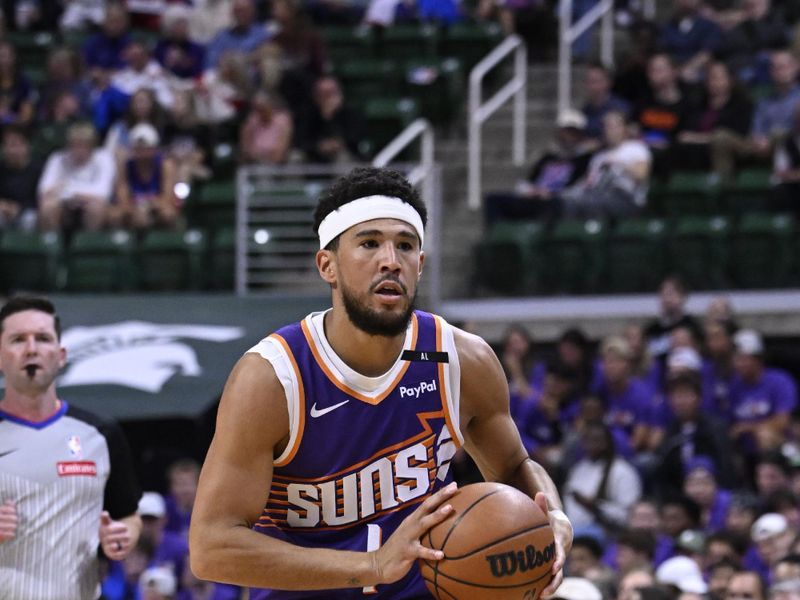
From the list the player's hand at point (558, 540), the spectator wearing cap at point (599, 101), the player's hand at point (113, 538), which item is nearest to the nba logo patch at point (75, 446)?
the player's hand at point (113, 538)

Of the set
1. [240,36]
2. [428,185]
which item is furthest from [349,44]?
[428,185]

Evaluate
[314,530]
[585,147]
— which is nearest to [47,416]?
[314,530]

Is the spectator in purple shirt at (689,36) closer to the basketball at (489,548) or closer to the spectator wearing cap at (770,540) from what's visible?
the spectator wearing cap at (770,540)

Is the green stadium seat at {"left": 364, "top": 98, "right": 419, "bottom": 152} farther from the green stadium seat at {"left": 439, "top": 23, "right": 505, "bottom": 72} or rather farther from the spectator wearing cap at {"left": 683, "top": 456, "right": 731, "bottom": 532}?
the spectator wearing cap at {"left": 683, "top": 456, "right": 731, "bottom": 532}

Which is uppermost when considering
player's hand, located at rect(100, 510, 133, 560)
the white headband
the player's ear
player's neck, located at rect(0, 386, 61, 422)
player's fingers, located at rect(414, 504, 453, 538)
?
the white headband

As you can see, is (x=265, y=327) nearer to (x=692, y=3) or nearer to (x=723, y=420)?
(x=723, y=420)

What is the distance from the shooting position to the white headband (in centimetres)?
456

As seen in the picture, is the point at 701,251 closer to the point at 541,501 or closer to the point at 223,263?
the point at 223,263

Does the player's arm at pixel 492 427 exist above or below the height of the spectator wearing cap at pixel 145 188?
below

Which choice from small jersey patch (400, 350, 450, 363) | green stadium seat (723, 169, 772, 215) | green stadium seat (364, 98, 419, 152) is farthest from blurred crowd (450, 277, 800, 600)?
small jersey patch (400, 350, 450, 363)

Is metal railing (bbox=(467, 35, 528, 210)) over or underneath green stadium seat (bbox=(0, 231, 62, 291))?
over

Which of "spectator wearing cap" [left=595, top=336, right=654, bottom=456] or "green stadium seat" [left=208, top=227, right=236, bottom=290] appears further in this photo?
"green stadium seat" [left=208, top=227, right=236, bottom=290]

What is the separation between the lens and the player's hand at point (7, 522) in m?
5.95

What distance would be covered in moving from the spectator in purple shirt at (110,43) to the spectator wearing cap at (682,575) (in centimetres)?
942
